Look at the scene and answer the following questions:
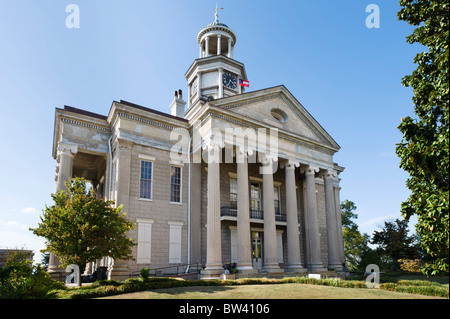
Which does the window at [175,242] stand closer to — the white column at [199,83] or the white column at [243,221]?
the white column at [243,221]

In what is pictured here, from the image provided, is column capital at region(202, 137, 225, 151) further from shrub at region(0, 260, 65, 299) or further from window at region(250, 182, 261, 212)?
shrub at region(0, 260, 65, 299)

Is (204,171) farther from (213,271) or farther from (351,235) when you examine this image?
(351,235)

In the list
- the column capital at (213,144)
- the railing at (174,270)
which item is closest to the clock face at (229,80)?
the column capital at (213,144)

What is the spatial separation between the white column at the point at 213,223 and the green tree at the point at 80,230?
5670 mm

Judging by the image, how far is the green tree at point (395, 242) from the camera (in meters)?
35.0

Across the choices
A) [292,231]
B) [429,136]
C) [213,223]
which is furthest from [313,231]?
[429,136]

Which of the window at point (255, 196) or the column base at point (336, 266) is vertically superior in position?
the window at point (255, 196)

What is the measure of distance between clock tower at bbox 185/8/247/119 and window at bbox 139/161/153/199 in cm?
1285

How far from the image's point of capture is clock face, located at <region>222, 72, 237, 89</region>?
116 ft

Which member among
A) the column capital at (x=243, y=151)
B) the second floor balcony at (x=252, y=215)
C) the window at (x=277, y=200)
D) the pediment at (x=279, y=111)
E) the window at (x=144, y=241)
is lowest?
the window at (x=144, y=241)

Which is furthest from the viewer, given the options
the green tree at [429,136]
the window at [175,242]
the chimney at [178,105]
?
the chimney at [178,105]
